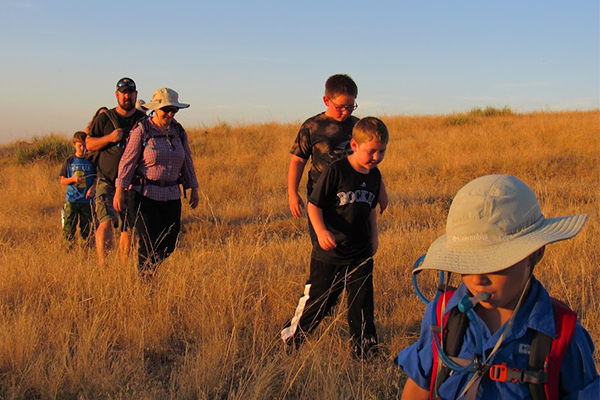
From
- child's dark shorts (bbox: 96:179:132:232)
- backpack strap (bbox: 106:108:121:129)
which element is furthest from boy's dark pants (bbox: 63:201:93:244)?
backpack strap (bbox: 106:108:121:129)

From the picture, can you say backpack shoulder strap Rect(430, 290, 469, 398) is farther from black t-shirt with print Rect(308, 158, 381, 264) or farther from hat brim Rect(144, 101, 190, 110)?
hat brim Rect(144, 101, 190, 110)

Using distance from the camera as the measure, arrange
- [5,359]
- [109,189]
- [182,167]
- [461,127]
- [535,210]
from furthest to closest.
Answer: [461,127], [109,189], [182,167], [5,359], [535,210]

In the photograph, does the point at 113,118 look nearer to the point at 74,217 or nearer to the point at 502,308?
the point at 74,217

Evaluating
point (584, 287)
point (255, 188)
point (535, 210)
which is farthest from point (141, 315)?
point (255, 188)

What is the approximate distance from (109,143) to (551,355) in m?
4.99

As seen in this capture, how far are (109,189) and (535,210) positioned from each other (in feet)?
16.6

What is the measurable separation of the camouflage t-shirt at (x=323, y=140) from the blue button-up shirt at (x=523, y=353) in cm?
255

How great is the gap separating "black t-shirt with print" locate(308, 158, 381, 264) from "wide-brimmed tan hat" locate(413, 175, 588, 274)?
1.96 metres

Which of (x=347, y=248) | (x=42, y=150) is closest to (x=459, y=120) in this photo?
(x=42, y=150)

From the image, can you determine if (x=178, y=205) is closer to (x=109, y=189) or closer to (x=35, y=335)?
(x=109, y=189)

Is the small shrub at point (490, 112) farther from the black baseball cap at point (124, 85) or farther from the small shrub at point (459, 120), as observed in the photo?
the black baseball cap at point (124, 85)

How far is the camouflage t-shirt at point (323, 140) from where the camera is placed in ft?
13.8

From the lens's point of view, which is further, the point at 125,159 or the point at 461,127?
the point at 461,127

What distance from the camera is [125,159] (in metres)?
4.86
